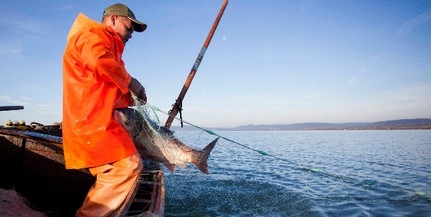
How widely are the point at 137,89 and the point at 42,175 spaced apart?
3536 mm

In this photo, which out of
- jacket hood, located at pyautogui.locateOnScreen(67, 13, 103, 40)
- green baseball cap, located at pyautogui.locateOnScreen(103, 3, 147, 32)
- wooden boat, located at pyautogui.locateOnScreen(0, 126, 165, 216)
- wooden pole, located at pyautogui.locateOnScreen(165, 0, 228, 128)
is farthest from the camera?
wooden pole, located at pyautogui.locateOnScreen(165, 0, 228, 128)

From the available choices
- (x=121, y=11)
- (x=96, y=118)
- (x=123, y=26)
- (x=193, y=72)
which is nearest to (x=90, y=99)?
(x=96, y=118)

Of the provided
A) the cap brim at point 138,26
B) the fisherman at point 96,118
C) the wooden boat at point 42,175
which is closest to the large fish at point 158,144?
the wooden boat at point 42,175

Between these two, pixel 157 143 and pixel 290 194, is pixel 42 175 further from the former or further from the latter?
pixel 290 194

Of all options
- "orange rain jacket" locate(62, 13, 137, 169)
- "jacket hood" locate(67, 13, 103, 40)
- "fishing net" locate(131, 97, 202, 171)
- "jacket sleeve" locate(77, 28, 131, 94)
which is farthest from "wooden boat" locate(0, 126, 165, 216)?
"jacket hood" locate(67, 13, 103, 40)

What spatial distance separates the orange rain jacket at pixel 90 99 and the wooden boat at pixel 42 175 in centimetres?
226

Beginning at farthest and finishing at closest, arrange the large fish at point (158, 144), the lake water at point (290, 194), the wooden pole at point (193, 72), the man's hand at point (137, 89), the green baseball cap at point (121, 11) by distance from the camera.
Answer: the lake water at point (290, 194) < the wooden pole at point (193, 72) < the large fish at point (158, 144) < the green baseball cap at point (121, 11) < the man's hand at point (137, 89)

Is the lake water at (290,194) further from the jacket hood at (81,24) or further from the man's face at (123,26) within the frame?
the jacket hood at (81,24)

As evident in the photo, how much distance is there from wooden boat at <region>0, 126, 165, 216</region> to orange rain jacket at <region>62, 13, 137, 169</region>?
2265mm

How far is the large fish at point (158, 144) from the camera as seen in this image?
4.77m

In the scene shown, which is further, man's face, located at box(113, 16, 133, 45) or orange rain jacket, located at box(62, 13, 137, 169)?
man's face, located at box(113, 16, 133, 45)

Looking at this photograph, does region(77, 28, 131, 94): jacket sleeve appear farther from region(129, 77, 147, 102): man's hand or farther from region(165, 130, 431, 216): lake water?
region(165, 130, 431, 216): lake water

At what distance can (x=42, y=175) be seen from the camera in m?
5.86

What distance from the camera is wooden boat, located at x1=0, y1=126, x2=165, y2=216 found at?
566cm
